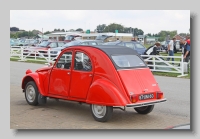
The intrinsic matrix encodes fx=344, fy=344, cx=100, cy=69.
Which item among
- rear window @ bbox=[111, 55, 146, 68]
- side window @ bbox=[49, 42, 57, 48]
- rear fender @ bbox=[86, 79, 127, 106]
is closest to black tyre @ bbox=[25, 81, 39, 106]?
rear fender @ bbox=[86, 79, 127, 106]

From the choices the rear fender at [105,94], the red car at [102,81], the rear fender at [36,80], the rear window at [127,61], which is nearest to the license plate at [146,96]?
the red car at [102,81]

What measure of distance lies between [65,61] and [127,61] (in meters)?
1.77

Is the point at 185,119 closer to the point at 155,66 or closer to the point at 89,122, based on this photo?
the point at 89,122

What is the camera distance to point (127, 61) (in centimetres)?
876

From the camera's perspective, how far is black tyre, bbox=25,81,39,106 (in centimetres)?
1010

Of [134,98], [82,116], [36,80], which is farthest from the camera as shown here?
[36,80]

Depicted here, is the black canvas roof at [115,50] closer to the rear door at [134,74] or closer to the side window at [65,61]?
the rear door at [134,74]

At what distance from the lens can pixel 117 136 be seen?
7.52 m

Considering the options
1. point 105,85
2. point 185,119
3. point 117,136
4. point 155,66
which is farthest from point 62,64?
point 155,66

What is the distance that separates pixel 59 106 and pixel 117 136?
3290 mm

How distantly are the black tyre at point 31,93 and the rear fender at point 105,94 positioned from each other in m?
2.33

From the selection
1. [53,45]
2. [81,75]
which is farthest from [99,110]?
[53,45]

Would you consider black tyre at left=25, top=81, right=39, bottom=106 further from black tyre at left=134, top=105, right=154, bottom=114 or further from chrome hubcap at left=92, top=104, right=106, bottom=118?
black tyre at left=134, top=105, right=154, bottom=114

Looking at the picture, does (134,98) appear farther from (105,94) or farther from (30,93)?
(30,93)
